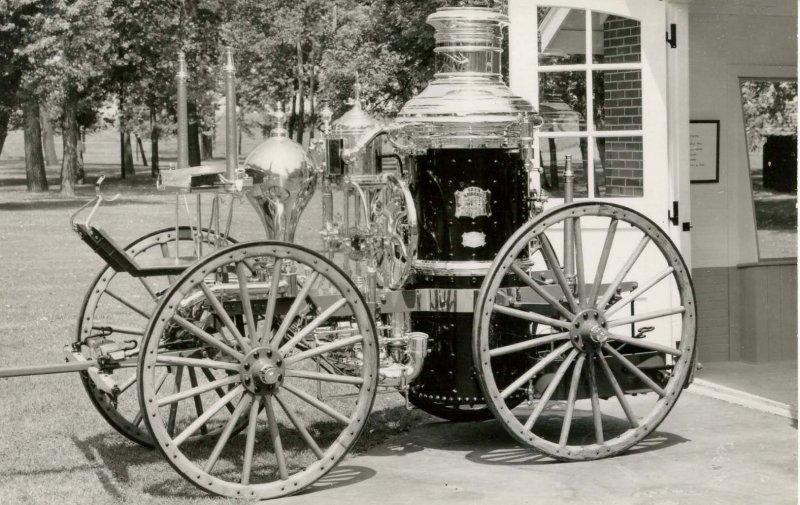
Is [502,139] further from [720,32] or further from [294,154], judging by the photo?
[720,32]

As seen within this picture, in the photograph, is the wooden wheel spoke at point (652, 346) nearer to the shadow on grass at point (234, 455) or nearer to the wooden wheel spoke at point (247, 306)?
the shadow on grass at point (234, 455)

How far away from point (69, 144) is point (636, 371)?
29.7 m

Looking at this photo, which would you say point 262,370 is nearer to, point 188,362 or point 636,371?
point 188,362

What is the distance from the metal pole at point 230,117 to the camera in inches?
207

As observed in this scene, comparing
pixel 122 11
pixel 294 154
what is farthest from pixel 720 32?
pixel 122 11

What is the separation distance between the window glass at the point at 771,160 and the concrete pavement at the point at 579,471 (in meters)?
2.64

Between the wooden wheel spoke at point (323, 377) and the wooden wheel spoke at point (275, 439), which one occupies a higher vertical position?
the wooden wheel spoke at point (323, 377)

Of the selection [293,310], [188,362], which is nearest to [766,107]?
[293,310]

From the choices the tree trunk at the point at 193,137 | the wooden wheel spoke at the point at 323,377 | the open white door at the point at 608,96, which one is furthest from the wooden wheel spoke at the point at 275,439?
the tree trunk at the point at 193,137

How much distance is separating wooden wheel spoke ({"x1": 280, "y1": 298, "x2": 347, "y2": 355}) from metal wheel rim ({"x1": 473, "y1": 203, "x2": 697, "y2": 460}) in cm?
61

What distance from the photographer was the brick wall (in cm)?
773

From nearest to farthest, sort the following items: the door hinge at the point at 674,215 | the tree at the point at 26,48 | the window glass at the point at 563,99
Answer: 1. the door hinge at the point at 674,215
2. the window glass at the point at 563,99
3. the tree at the point at 26,48

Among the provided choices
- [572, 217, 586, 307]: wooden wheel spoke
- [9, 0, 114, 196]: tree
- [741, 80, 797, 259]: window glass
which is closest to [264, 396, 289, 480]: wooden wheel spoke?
[572, 217, 586, 307]: wooden wheel spoke

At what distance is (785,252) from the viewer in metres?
9.02
